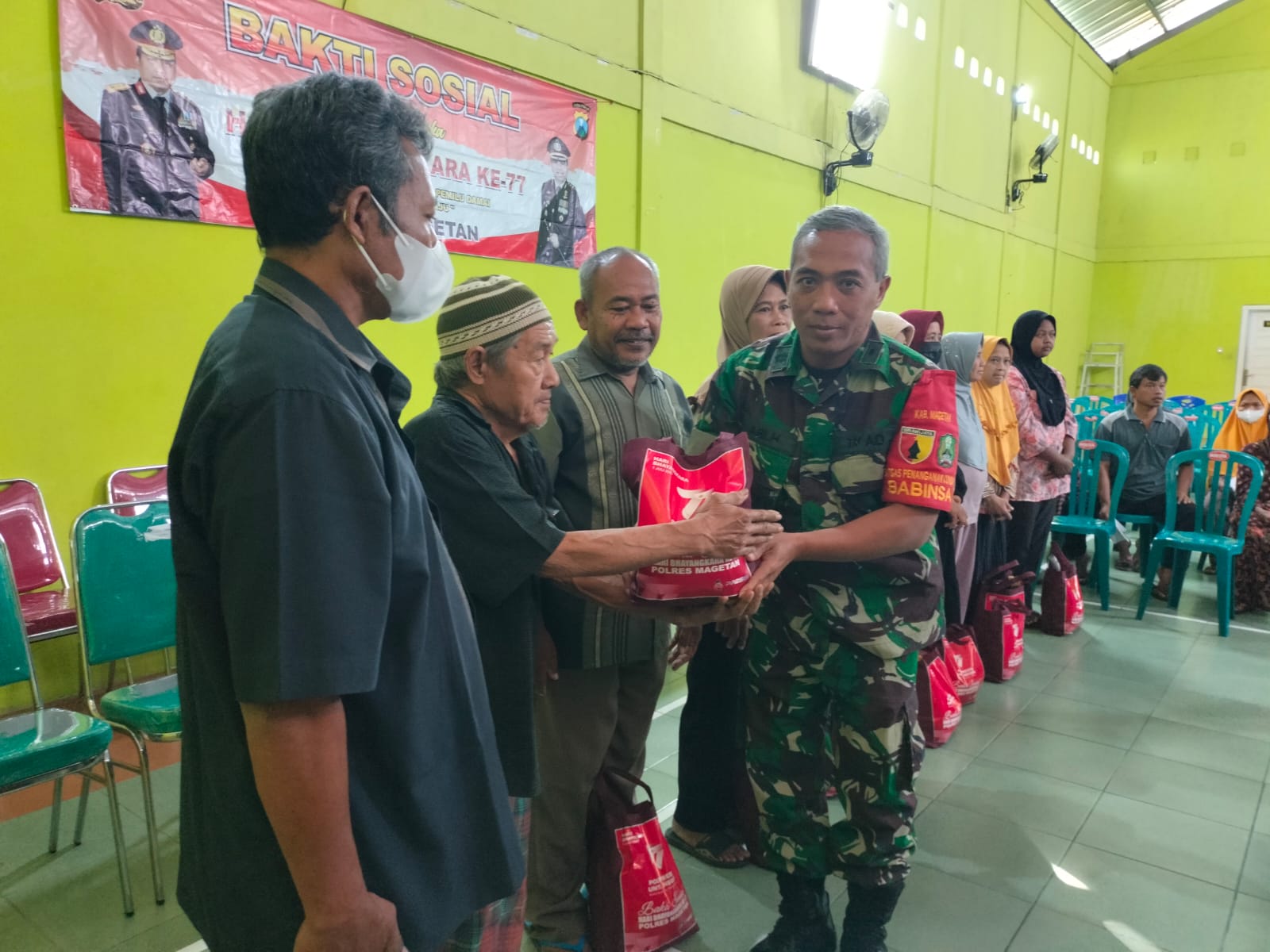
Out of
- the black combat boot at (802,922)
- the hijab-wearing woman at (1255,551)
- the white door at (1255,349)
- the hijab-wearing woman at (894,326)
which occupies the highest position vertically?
the white door at (1255,349)

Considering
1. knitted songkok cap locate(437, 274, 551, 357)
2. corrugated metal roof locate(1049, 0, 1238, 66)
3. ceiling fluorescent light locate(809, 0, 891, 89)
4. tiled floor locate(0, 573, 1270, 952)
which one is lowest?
→ tiled floor locate(0, 573, 1270, 952)

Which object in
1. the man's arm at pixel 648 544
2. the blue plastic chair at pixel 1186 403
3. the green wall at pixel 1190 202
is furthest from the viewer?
the green wall at pixel 1190 202

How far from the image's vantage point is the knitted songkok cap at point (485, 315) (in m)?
1.36

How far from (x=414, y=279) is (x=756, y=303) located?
1.61 m

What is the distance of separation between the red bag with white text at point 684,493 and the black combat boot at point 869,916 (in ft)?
2.62

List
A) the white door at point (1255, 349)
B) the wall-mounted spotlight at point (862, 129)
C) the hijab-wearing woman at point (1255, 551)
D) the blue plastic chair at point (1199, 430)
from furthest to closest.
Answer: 1. the white door at point (1255, 349)
2. the blue plastic chair at point (1199, 430)
3. the wall-mounted spotlight at point (862, 129)
4. the hijab-wearing woman at point (1255, 551)

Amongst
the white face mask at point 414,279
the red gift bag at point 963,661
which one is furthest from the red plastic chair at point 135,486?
the red gift bag at point 963,661

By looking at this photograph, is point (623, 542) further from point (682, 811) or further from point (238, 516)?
point (682, 811)

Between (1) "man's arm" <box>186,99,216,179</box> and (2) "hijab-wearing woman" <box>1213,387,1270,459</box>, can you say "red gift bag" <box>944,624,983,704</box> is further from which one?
(1) "man's arm" <box>186,99,216,179</box>

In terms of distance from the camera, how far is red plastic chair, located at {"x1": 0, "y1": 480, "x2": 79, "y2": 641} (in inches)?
91.8

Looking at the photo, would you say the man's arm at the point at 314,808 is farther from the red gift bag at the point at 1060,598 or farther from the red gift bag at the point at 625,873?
the red gift bag at the point at 1060,598

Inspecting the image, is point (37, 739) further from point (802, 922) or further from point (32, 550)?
point (802, 922)

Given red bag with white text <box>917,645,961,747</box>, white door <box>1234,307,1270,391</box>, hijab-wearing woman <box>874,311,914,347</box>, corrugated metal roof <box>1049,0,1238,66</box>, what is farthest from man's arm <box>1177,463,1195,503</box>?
white door <box>1234,307,1270,391</box>

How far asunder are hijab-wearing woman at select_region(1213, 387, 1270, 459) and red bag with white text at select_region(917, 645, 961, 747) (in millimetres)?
3076
